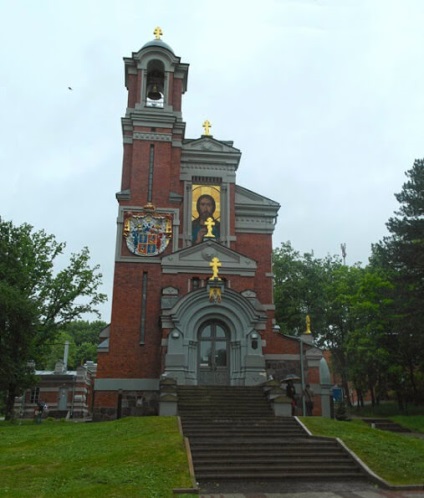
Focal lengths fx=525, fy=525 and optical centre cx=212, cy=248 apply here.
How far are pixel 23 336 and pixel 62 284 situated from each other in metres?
4.23

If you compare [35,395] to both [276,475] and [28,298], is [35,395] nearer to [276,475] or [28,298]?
[28,298]

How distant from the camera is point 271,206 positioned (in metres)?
28.7

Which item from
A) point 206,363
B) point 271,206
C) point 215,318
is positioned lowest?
point 206,363

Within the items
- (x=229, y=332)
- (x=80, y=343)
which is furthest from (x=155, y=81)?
(x=80, y=343)

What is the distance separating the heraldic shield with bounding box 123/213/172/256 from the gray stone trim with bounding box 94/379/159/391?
6063 mm

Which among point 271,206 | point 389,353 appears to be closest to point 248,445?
point 271,206

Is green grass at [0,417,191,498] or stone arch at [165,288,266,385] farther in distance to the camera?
stone arch at [165,288,266,385]

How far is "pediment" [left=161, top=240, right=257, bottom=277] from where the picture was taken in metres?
24.8

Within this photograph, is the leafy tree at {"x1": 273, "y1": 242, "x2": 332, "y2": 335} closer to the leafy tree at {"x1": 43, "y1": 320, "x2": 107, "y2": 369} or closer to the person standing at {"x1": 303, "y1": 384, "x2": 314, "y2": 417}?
the person standing at {"x1": 303, "y1": 384, "x2": 314, "y2": 417}

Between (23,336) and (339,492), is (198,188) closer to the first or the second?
(23,336)

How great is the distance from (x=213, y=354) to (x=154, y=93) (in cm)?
1610

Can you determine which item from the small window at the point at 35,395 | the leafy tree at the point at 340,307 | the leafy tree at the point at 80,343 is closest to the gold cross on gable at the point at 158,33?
the leafy tree at the point at 340,307

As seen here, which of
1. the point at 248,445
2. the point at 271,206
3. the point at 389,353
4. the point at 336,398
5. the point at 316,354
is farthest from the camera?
the point at 336,398

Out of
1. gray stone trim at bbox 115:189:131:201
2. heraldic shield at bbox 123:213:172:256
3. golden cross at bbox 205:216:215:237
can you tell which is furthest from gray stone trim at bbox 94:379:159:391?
gray stone trim at bbox 115:189:131:201
